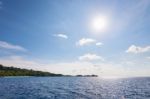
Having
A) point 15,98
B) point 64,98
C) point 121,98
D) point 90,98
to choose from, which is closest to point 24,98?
point 15,98

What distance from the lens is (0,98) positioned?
155 feet

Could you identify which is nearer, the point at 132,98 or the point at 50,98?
the point at 50,98

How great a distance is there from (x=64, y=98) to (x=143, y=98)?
23.7 m

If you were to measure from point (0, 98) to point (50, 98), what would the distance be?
1322cm

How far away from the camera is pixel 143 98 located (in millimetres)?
53125

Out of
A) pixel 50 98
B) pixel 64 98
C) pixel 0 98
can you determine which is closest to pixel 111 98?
pixel 64 98

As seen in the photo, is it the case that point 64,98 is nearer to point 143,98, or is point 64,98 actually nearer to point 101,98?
Result: point 101,98

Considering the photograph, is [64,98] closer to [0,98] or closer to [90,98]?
[90,98]

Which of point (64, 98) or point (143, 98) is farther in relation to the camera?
point (143, 98)

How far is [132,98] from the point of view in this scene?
5353cm

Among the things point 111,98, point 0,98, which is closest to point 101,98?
point 111,98

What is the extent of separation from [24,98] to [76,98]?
566 inches

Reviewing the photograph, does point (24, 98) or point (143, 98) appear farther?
point (143, 98)

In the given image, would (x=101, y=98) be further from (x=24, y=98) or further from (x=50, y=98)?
(x=24, y=98)
